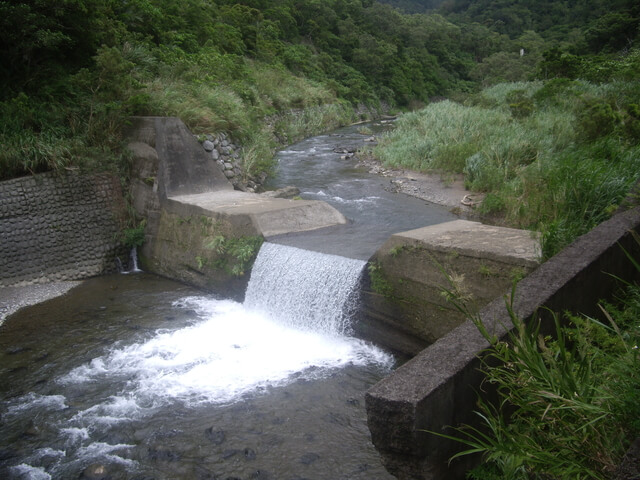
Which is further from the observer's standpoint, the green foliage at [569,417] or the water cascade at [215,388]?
the water cascade at [215,388]

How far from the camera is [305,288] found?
6.28m

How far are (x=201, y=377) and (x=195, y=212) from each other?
3.52 metres

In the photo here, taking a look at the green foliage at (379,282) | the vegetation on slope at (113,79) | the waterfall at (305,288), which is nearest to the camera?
the green foliage at (379,282)

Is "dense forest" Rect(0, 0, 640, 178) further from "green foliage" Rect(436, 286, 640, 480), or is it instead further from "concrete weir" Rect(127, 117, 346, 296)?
"green foliage" Rect(436, 286, 640, 480)

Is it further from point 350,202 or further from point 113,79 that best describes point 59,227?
point 350,202

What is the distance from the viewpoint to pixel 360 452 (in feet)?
13.4

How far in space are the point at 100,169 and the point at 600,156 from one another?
8.38 metres

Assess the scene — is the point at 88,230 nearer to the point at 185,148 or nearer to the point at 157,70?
the point at 185,148

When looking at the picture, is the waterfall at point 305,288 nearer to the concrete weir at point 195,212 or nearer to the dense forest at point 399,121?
the concrete weir at point 195,212

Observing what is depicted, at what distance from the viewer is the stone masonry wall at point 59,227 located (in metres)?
7.86

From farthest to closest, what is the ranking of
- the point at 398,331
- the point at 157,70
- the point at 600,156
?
the point at 157,70
the point at 600,156
the point at 398,331

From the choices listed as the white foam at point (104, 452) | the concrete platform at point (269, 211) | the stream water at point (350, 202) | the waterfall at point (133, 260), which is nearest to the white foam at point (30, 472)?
the white foam at point (104, 452)

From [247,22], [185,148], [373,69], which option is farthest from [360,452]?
[373,69]

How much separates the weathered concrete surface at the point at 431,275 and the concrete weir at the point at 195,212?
2.18 m
